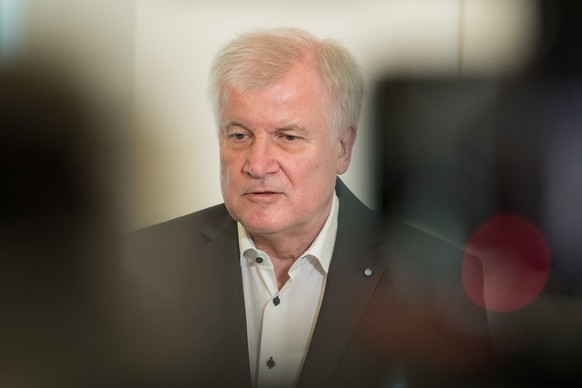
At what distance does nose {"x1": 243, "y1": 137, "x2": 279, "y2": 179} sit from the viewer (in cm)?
78

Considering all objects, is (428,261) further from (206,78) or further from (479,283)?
(206,78)

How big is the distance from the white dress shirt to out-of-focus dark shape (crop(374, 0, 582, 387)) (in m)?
0.12

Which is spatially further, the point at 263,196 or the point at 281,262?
the point at 281,262

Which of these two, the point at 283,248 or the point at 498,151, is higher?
the point at 498,151

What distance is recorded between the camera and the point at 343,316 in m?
0.85

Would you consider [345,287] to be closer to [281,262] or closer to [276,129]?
[281,262]

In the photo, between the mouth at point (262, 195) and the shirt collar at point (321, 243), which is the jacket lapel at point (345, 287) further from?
the mouth at point (262, 195)

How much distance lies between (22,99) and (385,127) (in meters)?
0.46

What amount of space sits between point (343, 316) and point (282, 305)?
86mm

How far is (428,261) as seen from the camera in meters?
0.87

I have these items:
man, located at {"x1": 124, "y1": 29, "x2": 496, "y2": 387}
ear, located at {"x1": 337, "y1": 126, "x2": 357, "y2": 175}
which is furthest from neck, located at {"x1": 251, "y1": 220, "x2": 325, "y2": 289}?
ear, located at {"x1": 337, "y1": 126, "x2": 357, "y2": 175}

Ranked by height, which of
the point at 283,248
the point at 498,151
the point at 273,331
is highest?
the point at 498,151

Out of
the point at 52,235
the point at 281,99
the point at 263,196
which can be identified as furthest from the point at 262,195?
the point at 52,235

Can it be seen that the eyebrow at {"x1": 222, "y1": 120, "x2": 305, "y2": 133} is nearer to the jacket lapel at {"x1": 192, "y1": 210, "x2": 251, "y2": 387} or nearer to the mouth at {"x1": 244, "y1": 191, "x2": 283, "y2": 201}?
the mouth at {"x1": 244, "y1": 191, "x2": 283, "y2": 201}
